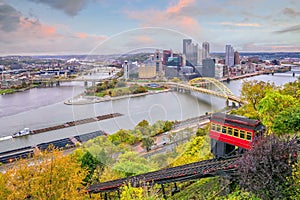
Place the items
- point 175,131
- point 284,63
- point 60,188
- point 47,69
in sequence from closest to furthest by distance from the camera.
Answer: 1. point 175,131
2. point 60,188
3. point 47,69
4. point 284,63

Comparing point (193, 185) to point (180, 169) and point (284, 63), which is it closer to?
point (180, 169)

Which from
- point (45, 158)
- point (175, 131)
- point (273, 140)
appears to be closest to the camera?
point (273, 140)

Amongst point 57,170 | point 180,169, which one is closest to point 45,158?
point 57,170

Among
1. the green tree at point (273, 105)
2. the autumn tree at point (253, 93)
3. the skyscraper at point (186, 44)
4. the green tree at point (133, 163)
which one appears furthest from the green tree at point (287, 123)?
the skyscraper at point (186, 44)

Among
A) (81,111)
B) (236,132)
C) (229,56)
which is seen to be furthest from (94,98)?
(229,56)

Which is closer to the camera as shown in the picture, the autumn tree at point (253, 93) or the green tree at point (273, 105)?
the green tree at point (273, 105)

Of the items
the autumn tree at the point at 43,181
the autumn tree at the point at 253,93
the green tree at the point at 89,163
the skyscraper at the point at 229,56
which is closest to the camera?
the autumn tree at the point at 43,181

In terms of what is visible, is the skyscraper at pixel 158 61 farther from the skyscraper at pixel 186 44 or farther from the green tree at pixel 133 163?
the green tree at pixel 133 163
